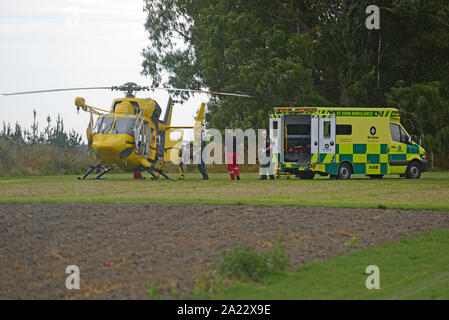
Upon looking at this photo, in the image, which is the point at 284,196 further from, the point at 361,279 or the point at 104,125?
the point at 104,125

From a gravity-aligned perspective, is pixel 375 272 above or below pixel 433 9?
below

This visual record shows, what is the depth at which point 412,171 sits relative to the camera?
2962 centimetres

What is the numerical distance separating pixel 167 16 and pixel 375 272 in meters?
49.6

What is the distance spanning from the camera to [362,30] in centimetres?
3931

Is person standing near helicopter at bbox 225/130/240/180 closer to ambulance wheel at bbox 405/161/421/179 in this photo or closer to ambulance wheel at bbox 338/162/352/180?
ambulance wheel at bbox 338/162/352/180

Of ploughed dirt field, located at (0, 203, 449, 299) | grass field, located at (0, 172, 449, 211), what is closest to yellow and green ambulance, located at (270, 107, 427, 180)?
grass field, located at (0, 172, 449, 211)

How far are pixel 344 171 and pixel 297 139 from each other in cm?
223

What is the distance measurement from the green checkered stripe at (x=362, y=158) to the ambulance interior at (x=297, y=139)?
1.15 meters

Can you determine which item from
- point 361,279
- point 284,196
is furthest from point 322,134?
point 361,279

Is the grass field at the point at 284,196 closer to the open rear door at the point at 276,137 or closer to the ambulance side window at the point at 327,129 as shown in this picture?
the ambulance side window at the point at 327,129

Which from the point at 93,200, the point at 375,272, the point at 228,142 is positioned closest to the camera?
the point at 375,272

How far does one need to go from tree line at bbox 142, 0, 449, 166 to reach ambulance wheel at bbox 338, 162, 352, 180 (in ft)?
28.2
